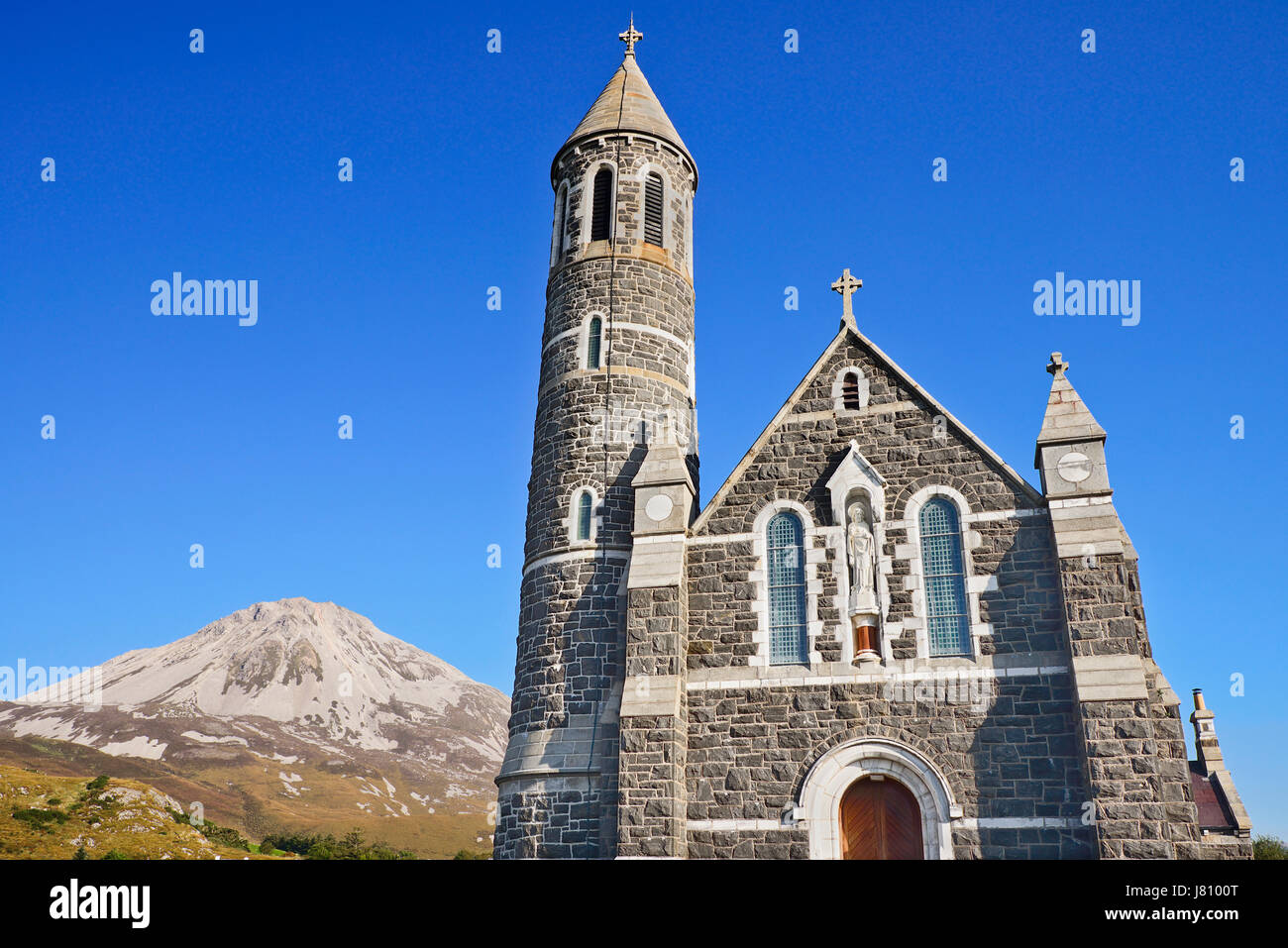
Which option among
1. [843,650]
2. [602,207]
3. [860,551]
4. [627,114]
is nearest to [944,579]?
[860,551]

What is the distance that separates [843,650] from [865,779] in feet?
7.01

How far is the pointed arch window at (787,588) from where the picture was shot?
1734 centimetres

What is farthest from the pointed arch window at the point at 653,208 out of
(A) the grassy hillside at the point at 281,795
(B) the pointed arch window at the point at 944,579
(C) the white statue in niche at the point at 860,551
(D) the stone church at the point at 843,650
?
(A) the grassy hillside at the point at 281,795

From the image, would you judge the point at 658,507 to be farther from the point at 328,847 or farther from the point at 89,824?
the point at 328,847

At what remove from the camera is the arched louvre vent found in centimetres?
2323

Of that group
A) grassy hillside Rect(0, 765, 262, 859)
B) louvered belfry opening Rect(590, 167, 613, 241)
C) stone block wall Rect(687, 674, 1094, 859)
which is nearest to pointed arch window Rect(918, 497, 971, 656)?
stone block wall Rect(687, 674, 1094, 859)

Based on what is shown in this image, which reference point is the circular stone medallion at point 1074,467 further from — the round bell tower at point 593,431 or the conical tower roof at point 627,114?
the conical tower roof at point 627,114

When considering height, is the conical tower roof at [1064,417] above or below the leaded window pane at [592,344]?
below

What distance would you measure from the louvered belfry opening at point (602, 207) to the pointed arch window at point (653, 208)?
0.86 meters

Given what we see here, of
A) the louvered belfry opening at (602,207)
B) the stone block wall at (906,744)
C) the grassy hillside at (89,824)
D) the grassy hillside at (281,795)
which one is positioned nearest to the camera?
the stone block wall at (906,744)

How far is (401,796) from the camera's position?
300ft
